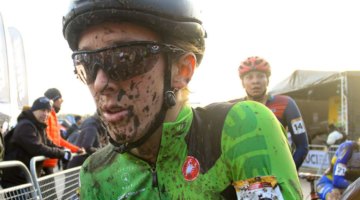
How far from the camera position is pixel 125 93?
163 cm

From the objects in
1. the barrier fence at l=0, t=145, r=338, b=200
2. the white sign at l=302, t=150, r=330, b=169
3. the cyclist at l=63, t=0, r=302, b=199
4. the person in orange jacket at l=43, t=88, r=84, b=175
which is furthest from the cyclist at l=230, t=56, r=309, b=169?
the white sign at l=302, t=150, r=330, b=169

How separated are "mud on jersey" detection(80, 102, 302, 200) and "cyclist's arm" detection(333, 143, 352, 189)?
3.46 metres

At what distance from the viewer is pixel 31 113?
218 inches

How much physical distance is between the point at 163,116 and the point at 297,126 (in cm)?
289

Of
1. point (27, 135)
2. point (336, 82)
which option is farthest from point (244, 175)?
point (336, 82)

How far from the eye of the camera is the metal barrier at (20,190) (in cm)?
358

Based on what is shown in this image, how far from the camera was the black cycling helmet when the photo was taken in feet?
5.40

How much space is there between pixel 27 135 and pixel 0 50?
1340 mm

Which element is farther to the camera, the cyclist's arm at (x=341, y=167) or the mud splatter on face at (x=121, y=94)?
the cyclist's arm at (x=341, y=167)

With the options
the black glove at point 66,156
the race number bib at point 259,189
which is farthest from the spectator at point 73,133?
the race number bib at point 259,189

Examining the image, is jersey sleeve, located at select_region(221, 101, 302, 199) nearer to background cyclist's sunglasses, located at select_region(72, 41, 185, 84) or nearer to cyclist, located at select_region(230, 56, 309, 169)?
background cyclist's sunglasses, located at select_region(72, 41, 185, 84)

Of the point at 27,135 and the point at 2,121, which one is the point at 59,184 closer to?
the point at 27,135

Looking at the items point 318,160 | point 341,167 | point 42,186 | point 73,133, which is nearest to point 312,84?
point 318,160

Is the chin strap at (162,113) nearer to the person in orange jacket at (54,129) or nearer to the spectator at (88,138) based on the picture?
the person in orange jacket at (54,129)
